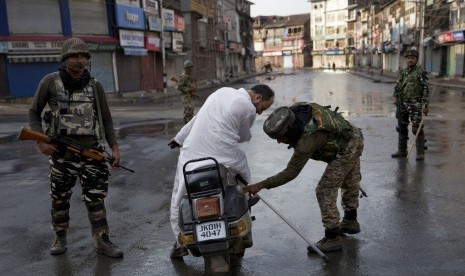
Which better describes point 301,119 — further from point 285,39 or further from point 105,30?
point 285,39

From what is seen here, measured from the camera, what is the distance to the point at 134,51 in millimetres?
29812

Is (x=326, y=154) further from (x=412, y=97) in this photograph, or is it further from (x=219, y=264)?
(x=412, y=97)

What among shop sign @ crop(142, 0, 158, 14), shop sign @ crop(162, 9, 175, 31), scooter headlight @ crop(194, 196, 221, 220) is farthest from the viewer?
shop sign @ crop(162, 9, 175, 31)

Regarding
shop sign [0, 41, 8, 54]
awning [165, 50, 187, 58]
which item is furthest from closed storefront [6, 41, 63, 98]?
awning [165, 50, 187, 58]

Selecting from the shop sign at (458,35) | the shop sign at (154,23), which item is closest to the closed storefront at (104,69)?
the shop sign at (154,23)

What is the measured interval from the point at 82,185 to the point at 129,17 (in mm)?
26798

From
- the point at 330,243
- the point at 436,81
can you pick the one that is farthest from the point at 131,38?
A: the point at 330,243

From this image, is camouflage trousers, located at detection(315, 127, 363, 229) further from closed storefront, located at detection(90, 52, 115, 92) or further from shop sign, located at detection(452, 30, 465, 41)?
shop sign, located at detection(452, 30, 465, 41)

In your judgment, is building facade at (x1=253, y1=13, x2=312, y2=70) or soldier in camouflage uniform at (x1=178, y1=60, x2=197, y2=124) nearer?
soldier in camouflage uniform at (x1=178, y1=60, x2=197, y2=124)

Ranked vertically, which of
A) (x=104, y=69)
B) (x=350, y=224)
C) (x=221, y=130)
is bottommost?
(x=350, y=224)

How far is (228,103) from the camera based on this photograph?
377 centimetres

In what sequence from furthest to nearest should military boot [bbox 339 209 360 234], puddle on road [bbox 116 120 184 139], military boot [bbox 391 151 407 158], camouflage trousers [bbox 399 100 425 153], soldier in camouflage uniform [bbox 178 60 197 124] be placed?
soldier in camouflage uniform [bbox 178 60 197 124] < puddle on road [bbox 116 120 184 139] < military boot [bbox 391 151 407 158] < camouflage trousers [bbox 399 100 425 153] < military boot [bbox 339 209 360 234]

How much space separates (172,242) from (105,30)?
25453 millimetres

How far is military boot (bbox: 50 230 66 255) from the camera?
4.46 m
